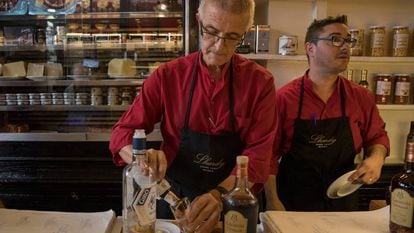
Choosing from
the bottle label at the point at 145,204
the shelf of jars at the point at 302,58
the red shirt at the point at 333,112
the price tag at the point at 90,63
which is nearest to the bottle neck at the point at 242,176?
the bottle label at the point at 145,204

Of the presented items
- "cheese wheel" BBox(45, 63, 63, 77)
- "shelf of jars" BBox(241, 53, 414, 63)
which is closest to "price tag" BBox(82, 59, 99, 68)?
"cheese wheel" BBox(45, 63, 63, 77)

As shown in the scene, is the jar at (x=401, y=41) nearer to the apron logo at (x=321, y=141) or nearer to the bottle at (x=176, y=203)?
the apron logo at (x=321, y=141)

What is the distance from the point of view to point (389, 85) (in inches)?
91.1

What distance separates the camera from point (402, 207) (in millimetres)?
988

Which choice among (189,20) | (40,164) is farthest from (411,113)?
(40,164)

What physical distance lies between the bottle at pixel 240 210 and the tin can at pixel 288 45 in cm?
142

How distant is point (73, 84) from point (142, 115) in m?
1.21

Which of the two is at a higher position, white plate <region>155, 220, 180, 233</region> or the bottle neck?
the bottle neck

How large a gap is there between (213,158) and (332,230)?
1.51 ft

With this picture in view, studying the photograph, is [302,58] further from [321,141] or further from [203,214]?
[203,214]

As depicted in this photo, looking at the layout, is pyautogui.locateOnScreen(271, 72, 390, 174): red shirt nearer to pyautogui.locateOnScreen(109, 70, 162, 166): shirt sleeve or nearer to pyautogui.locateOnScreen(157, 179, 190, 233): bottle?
pyautogui.locateOnScreen(109, 70, 162, 166): shirt sleeve

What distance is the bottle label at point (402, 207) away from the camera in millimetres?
976

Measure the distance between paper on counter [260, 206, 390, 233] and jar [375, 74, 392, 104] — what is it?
1.26 meters

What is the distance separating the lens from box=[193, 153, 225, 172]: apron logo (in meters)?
1.38
